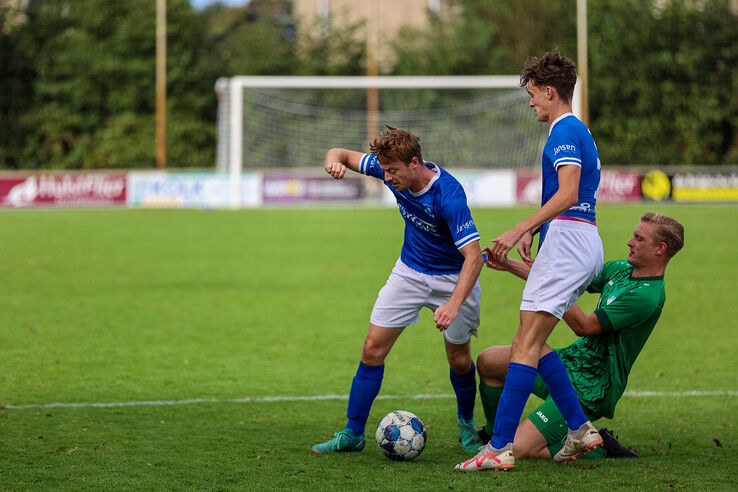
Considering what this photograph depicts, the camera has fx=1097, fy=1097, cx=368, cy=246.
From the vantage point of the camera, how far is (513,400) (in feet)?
18.6

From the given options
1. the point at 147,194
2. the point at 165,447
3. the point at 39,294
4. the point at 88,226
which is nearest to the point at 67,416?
the point at 165,447

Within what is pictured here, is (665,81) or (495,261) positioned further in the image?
(665,81)

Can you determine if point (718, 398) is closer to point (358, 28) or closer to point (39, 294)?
point (39, 294)

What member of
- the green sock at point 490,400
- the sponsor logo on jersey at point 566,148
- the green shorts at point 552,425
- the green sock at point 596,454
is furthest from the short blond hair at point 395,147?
the green sock at point 596,454

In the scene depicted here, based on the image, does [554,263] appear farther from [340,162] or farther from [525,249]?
[340,162]

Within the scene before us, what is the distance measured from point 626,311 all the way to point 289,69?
1571 inches

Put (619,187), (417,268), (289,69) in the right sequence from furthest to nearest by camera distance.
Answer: (289,69)
(619,187)
(417,268)

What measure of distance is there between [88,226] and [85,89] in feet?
63.2

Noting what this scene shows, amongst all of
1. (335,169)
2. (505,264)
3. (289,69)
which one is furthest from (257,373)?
(289,69)

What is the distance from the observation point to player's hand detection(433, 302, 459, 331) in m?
5.65

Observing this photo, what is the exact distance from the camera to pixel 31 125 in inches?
1708

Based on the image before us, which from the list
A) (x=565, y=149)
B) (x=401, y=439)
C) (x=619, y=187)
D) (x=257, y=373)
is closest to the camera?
(x=565, y=149)

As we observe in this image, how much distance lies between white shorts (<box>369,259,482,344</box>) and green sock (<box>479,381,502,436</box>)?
0.37m

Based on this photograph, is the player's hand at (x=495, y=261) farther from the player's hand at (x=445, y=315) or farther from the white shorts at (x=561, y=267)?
the player's hand at (x=445, y=315)
